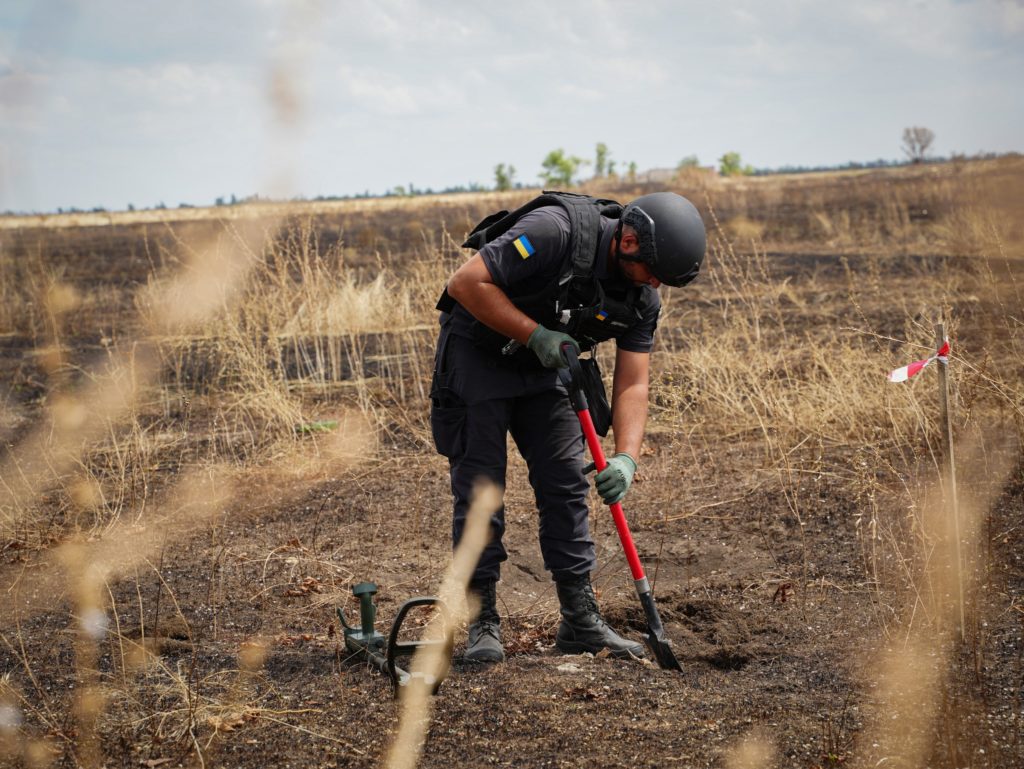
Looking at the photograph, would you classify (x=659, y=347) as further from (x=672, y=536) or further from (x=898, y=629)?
(x=898, y=629)

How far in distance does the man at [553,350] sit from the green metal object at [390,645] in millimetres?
332

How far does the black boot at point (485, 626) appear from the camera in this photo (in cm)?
312

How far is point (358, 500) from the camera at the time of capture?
16.7 feet

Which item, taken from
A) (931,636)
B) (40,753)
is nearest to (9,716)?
(40,753)

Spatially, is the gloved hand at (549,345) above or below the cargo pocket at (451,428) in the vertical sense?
above

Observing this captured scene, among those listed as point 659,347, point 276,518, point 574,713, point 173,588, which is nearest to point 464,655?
point 574,713

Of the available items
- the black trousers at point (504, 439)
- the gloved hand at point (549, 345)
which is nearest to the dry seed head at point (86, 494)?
the black trousers at point (504, 439)

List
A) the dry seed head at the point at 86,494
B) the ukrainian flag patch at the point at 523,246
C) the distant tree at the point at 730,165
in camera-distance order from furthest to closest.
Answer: the distant tree at the point at 730,165, the dry seed head at the point at 86,494, the ukrainian flag patch at the point at 523,246

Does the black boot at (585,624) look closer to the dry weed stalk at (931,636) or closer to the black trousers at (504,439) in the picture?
the black trousers at (504,439)

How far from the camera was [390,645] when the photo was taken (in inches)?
104

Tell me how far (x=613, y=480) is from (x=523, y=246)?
2.68ft

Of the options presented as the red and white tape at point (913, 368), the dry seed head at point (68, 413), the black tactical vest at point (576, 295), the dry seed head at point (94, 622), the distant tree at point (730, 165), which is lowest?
the dry seed head at point (94, 622)

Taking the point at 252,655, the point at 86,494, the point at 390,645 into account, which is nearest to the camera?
the point at 390,645

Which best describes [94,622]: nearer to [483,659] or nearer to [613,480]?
[483,659]
